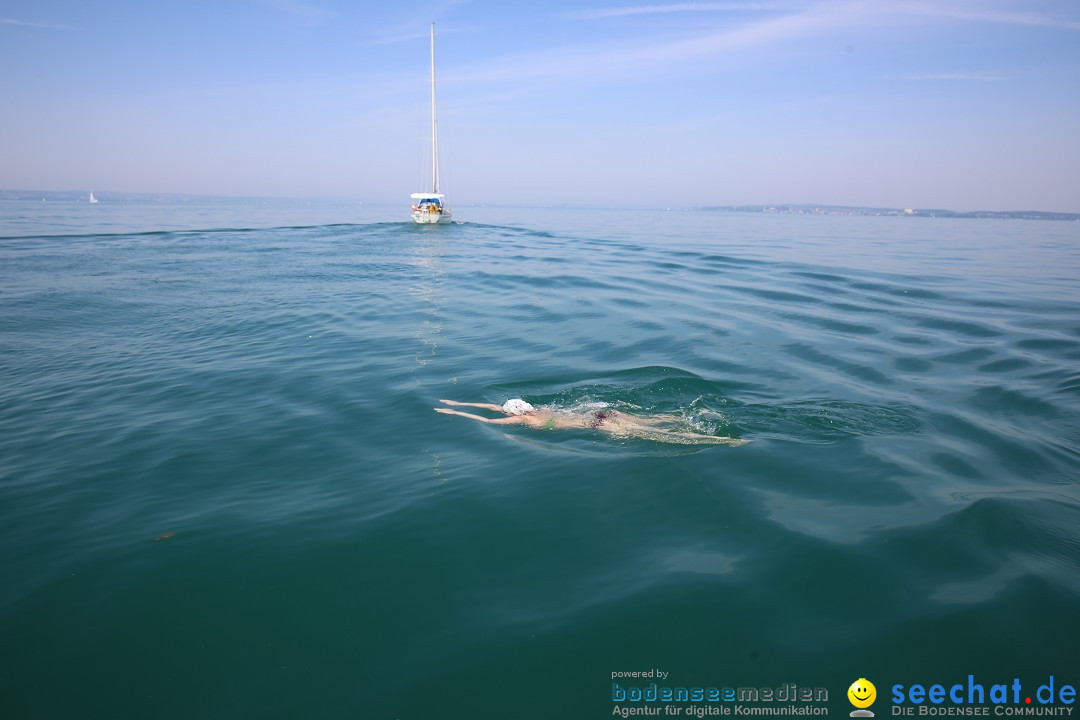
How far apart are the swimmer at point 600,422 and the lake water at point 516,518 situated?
0.31m

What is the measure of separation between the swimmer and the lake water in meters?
0.31

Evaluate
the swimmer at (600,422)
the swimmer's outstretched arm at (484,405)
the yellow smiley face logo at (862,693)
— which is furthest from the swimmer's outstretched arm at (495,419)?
the yellow smiley face logo at (862,693)

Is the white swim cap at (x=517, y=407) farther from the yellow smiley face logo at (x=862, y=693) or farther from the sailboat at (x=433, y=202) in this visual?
the sailboat at (x=433, y=202)

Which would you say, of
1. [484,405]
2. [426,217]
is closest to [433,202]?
[426,217]

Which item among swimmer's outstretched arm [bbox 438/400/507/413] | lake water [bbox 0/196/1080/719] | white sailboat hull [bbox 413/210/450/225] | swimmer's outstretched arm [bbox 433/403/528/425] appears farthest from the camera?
white sailboat hull [bbox 413/210/450/225]

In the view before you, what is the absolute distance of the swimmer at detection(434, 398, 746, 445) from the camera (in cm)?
941

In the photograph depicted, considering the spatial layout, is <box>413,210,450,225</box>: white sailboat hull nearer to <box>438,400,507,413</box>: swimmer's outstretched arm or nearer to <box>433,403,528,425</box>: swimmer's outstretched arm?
<box>438,400,507,413</box>: swimmer's outstretched arm

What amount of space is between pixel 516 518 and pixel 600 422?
3146 mm

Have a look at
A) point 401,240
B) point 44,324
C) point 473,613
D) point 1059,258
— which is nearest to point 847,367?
point 473,613

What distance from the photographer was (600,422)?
990 centimetres

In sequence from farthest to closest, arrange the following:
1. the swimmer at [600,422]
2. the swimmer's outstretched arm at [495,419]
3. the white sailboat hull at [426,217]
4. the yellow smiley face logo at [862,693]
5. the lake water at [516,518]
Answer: the white sailboat hull at [426,217]
the swimmer's outstretched arm at [495,419]
the swimmer at [600,422]
the lake water at [516,518]
the yellow smiley face logo at [862,693]

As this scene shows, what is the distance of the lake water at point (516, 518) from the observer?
497 centimetres

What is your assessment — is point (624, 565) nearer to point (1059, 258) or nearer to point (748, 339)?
point (748, 339)

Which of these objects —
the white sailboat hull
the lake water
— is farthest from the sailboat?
the lake water
